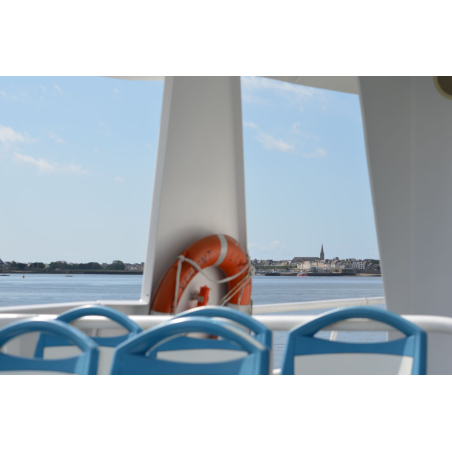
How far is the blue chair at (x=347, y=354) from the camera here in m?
0.89

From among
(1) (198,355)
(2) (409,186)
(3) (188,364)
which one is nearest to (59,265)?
(2) (409,186)

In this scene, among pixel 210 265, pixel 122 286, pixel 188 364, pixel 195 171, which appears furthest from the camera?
pixel 122 286

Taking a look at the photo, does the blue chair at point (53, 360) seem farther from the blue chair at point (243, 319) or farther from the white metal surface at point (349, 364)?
the white metal surface at point (349, 364)

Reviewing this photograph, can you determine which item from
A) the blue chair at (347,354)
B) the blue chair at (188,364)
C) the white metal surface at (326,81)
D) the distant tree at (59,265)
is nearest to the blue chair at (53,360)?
the blue chair at (188,364)

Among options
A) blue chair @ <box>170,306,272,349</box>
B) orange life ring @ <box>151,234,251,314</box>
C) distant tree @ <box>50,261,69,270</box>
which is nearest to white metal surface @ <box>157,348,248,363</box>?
blue chair @ <box>170,306,272,349</box>

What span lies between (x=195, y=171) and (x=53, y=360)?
2.55m

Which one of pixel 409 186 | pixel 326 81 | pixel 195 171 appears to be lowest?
pixel 409 186

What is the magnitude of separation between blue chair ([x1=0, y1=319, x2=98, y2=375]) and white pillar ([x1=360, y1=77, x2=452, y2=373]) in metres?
2.10

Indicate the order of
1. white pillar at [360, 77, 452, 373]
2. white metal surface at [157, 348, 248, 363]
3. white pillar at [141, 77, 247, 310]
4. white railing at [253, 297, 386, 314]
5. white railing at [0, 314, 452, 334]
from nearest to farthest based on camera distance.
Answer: white metal surface at [157, 348, 248, 363] < white railing at [0, 314, 452, 334] < white pillar at [360, 77, 452, 373] < white pillar at [141, 77, 247, 310] < white railing at [253, 297, 386, 314]

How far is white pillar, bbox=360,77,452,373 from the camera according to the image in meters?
2.46

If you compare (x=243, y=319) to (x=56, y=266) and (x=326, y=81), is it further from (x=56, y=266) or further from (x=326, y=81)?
(x=56, y=266)

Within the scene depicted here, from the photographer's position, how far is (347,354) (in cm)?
90

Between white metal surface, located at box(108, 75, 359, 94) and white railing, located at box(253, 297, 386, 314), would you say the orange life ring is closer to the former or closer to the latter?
white railing, located at box(253, 297, 386, 314)

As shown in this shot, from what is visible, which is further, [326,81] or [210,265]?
[326,81]
